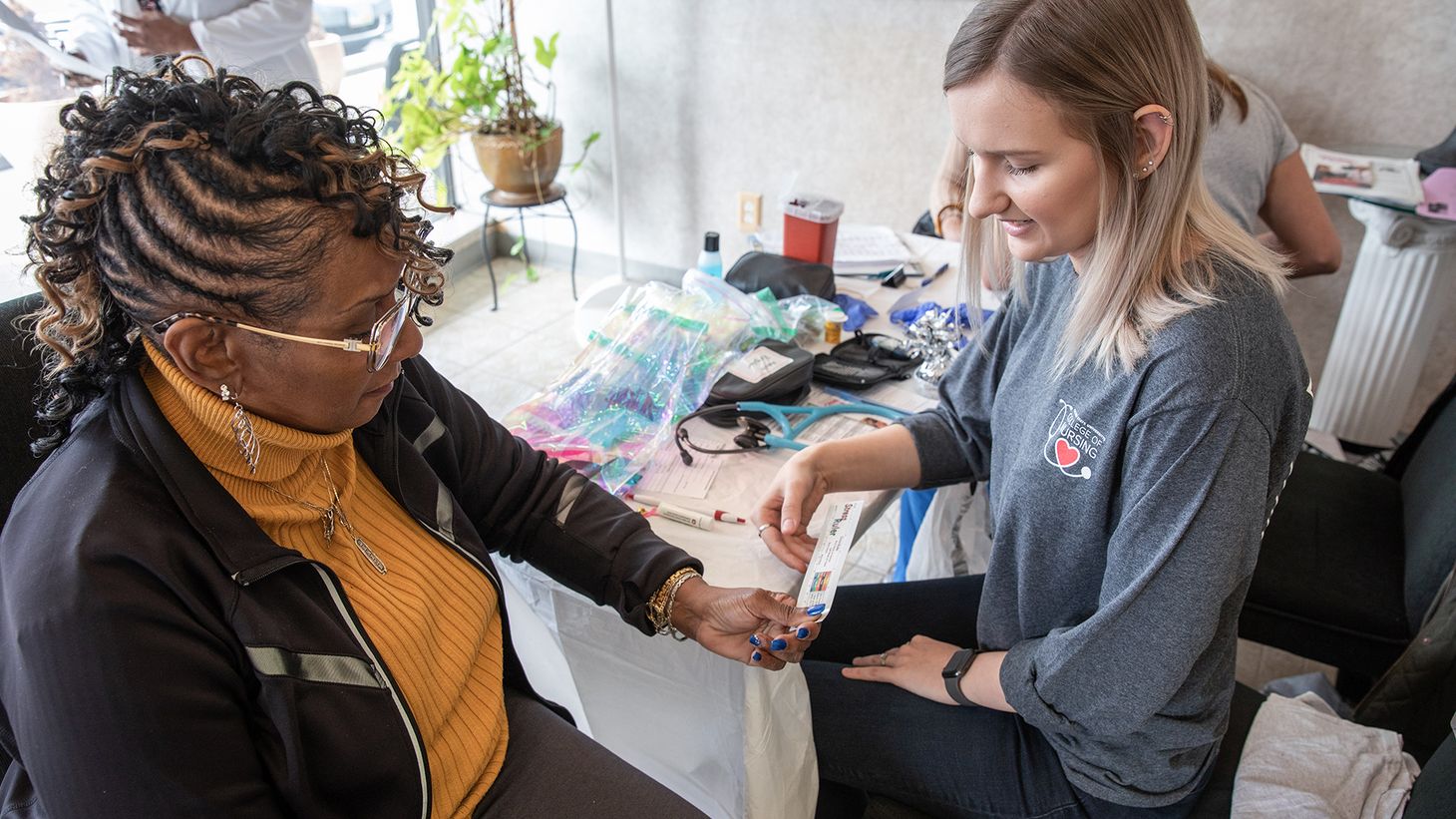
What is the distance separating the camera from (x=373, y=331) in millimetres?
997

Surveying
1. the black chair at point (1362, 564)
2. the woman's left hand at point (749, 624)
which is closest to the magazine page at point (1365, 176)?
the black chair at point (1362, 564)

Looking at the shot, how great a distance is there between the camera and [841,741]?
1.33 metres

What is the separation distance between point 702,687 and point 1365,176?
2.25 metres

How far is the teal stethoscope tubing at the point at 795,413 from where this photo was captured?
1569 mm

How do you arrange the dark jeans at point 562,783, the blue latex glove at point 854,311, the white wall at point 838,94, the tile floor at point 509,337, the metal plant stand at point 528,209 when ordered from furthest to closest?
the metal plant stand at point 528,209 < the tile floor at point 509,337 < the white wall at point 838,94 < the blue latex glove at point 854,311 < the dark jeans at point 562,783

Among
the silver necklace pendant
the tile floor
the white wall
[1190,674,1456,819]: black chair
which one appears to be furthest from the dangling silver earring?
the white wall

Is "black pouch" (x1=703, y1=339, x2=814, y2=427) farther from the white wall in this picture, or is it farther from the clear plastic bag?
the white wall

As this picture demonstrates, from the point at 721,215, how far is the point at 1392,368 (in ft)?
7.94

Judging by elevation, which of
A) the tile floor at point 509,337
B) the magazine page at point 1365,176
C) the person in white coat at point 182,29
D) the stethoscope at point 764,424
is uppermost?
the person in white coat at point 182,29

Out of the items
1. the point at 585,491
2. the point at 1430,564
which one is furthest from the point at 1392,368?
the point at 585,491

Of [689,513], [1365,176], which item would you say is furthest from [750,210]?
[689,513]

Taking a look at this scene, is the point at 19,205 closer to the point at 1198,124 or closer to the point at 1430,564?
the point at 1198,124

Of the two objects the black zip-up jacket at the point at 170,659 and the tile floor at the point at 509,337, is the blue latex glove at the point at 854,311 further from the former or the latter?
the black zip-up jacket at the point at 170,659

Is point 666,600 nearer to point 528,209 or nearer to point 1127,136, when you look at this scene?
point 1127,136
